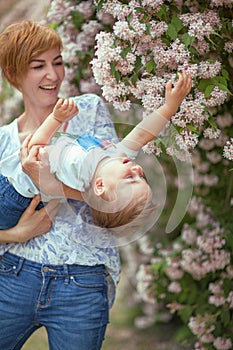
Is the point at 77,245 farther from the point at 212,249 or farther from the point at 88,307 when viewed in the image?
the point at 212,249

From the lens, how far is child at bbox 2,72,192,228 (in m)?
2.34

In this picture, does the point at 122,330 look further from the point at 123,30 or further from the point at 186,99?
the point at 123,30

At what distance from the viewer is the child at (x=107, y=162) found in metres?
2.34

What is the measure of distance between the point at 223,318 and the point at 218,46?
149 cm

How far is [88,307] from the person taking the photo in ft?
8.85

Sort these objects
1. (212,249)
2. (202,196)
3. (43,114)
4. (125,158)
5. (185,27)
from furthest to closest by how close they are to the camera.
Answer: (202,196)
(212,249)
(43,114)
(185,27)
(125,158)

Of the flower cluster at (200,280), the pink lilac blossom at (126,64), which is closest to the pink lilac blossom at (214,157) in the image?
the flower cluster at (200,280)

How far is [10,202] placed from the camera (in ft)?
8.54

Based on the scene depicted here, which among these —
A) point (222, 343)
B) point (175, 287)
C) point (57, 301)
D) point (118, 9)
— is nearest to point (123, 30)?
point (118, 9)

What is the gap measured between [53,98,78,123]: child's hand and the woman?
0.97 feet

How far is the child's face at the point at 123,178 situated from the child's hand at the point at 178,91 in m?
0.21

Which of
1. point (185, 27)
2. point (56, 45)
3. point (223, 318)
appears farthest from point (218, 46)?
point (223, 318)

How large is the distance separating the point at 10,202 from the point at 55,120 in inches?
13.9

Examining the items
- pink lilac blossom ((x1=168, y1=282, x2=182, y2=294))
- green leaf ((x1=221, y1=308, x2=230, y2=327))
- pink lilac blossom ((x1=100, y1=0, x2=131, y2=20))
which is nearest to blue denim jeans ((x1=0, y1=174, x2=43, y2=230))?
pink lilac blossom ((x1=100, y1=0, x2=131, y2=20))
